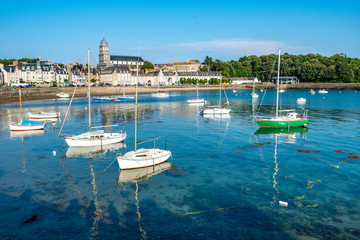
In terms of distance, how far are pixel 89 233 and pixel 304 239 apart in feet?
38.0

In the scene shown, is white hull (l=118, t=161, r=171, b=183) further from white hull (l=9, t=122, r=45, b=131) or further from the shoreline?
the shoreline

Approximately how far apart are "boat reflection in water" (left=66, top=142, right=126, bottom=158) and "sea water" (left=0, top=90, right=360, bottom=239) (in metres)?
0.11

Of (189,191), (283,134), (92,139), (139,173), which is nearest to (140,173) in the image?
(139,173)

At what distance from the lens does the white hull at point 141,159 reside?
81.7 feet

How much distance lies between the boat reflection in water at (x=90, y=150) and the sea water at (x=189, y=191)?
0.37ft

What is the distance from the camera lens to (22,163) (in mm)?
27781

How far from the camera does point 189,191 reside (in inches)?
828

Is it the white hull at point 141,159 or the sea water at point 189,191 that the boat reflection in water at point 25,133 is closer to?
the sea water at point 189,191

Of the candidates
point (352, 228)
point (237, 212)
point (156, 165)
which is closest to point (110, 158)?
point (156, 165)

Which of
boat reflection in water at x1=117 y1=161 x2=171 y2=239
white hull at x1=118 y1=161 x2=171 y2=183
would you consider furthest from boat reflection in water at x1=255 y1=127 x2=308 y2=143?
white hull at x1=118 y1=161 x2=171 y2=183

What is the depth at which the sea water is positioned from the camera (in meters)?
16.0

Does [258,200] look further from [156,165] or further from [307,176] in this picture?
[156,165]

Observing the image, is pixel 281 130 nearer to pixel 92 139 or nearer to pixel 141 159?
pixel 141 159

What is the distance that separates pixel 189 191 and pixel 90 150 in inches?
622
